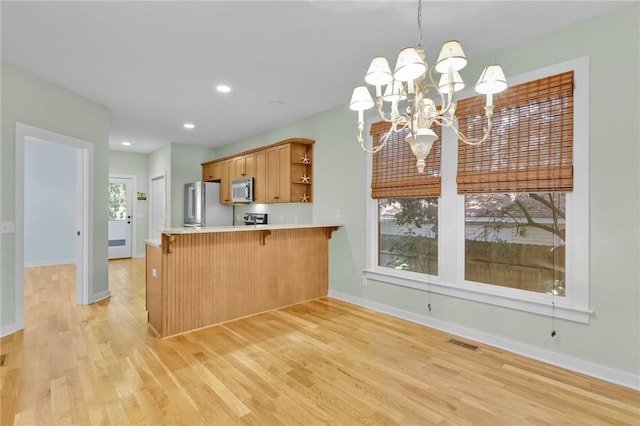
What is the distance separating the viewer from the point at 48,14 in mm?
2305

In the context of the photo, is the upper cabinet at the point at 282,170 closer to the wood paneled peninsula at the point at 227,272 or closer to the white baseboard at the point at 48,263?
the wood paneled peninsula at the point at 227,272

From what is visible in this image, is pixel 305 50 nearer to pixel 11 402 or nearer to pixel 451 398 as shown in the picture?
pixel 451 398

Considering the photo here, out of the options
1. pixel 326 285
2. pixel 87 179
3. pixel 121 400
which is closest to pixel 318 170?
pixel 326 285

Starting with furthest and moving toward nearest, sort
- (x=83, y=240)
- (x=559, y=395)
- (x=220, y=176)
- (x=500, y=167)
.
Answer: (x=220, y=176) → (x=83, y=240) → (x=500, y=167) → (x=559, y=395)

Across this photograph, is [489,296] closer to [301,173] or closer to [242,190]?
[301,173]

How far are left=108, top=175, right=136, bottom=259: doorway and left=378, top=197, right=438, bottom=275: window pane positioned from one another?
21.9 ft

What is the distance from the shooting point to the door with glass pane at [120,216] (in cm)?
752

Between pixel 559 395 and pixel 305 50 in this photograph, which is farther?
pixel 305 50

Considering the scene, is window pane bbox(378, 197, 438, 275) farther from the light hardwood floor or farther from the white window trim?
Answer: the light hardwood floor

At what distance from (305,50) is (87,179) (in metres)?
3.39

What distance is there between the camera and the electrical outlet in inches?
120

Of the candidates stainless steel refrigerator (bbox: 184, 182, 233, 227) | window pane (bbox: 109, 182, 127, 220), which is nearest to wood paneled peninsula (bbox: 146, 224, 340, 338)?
stainless steel refrigerator (bbox: 184, 182, 233, 227)

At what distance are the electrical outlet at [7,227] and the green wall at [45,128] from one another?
0.04 m

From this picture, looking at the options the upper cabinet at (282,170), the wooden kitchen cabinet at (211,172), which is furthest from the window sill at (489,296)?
the wooden kitchen cabinet at (211,172)
